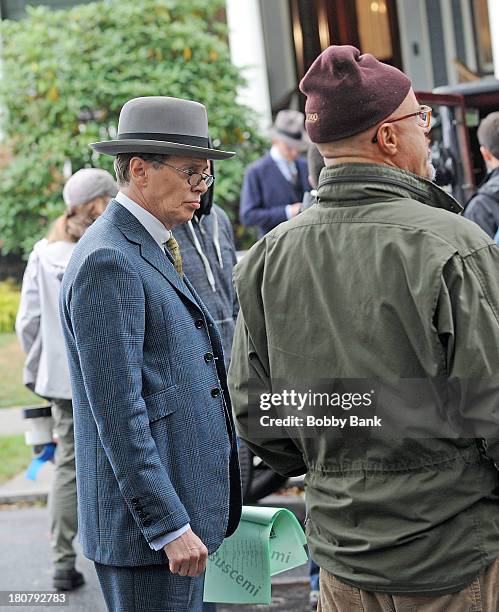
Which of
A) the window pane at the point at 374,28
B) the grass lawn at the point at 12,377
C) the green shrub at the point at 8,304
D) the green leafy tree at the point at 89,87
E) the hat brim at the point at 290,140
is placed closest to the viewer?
the hat brim at the point at 290,140

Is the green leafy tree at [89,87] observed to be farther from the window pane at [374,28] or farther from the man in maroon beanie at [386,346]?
the man in maroon beanie at [386,346]

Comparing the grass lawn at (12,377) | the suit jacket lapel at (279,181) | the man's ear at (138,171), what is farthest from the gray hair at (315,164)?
the grass lawn at (12,377)

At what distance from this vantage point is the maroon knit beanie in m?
2.38

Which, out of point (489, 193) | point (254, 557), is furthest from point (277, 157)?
point (254, 557)

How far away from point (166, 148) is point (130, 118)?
193mm

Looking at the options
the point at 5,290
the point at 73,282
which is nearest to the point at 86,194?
the point at 73,282

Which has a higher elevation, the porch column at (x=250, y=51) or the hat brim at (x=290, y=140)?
the porch column at (x=250, y=51)

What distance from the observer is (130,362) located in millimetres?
2721

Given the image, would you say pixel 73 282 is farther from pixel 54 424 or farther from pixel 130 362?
pixel 54 424

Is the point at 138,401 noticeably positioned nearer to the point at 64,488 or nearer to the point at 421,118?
the point at 421,118

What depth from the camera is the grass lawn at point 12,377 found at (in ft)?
31.1

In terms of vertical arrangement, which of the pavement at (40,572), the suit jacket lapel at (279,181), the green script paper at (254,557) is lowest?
the pavement at (40,572)

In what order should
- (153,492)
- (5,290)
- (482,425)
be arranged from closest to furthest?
1. (482,425)
2. (153,492)
3. (5,290)

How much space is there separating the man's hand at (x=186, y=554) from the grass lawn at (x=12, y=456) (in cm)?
511
